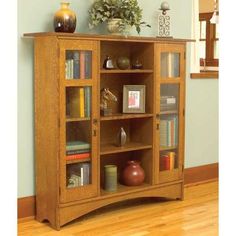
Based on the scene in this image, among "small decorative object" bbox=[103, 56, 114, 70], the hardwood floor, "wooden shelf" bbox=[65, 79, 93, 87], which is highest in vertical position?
"small decorative object" bbox=[103, 56, 114, 70]

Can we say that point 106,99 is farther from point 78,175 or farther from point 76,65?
point 78,175

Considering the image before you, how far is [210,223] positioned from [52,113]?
154 cm

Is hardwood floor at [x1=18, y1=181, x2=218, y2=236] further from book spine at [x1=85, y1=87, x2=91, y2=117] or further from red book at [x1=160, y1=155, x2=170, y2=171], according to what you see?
book spine at [x1=85, y1=87, x2=91, y2=117]

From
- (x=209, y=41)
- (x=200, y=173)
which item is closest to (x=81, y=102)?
(x=200, y=173)

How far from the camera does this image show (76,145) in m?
3.68

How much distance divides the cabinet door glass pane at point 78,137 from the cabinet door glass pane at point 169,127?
2.73 ft

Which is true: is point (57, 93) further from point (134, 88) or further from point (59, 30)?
point (134, 88)

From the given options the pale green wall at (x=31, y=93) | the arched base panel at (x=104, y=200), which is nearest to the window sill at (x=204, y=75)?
the pale green wall at (x=31, y=93)

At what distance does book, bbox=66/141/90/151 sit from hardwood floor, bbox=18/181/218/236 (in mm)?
606

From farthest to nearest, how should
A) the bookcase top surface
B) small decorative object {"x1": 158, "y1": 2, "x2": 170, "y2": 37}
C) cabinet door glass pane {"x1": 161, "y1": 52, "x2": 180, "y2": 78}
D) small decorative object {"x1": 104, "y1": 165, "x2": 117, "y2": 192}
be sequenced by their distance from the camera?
small decorative object {"x1": 158, "y1": 2, "x2": 170, "y2": 37}
cabinet door glass pane {"x1": 161, "y1": 52, "x2": 180, "y2": 78}
small decorative object {"x1": 104, "y1": 165, "x2": 117, "y2": 192}
the bookcase top surface

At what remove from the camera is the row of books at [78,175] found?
3.69 meters

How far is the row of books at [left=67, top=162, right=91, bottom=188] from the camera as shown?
3688 mm

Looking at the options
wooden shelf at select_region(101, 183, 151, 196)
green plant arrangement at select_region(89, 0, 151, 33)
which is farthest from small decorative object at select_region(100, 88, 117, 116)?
wooden shelf at select_region(101, 183, 151, 196)
